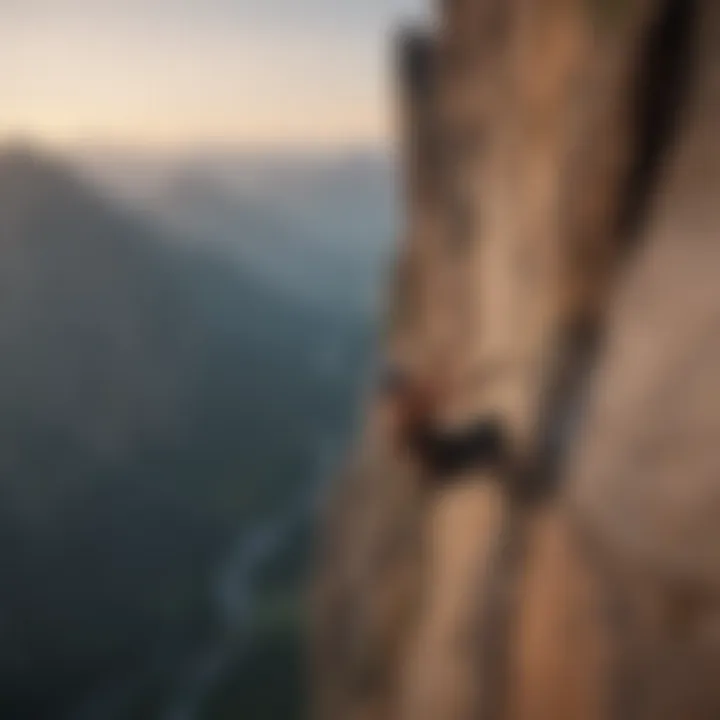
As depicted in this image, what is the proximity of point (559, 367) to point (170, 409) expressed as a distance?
1.37ft

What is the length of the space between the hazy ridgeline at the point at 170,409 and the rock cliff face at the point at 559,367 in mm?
148

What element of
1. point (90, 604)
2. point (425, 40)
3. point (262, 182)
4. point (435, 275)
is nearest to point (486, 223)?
point (435, 275)

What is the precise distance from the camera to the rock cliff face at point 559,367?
20.9 inches

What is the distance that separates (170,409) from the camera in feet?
2.95

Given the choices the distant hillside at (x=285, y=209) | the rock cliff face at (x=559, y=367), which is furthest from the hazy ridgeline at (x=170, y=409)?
the rock cliff face at (x=559, y=367)

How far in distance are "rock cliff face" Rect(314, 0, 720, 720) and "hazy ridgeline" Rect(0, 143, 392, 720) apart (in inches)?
5.8

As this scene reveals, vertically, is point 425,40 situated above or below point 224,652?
above

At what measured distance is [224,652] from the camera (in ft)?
2.97

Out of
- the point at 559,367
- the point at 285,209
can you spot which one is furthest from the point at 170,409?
the point at 559,367

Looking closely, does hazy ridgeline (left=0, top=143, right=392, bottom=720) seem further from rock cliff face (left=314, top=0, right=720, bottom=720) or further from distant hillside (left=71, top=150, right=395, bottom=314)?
rock cliff face (left=314, top=0, right=720, bottom=720)

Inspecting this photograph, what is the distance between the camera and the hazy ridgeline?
0.81 metres

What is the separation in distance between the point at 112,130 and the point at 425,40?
300 mm

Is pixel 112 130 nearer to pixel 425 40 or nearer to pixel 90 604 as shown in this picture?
pixel 425 40

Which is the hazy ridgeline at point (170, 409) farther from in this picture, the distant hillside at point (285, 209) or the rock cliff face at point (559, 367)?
the rock cliff face at point (559, 367)
